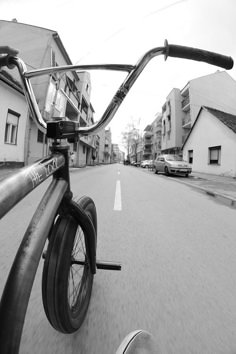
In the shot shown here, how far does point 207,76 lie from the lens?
30.1m

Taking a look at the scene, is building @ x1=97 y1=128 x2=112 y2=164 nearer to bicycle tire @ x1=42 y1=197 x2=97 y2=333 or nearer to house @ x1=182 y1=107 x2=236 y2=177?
house @ x1=182 y1=107 x2=236 y2=177

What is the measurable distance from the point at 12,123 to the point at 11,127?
25 cm

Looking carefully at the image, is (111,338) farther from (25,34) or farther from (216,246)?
(25,34)

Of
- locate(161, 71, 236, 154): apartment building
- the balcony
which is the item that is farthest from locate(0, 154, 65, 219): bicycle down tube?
the balcony

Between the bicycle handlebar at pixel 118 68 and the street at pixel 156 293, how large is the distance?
3.93 feet

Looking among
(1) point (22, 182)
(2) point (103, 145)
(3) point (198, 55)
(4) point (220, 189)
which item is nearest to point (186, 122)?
(4) point (220, 189)

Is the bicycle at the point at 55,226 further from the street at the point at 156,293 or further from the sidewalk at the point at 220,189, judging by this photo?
the sidewalk at the point at 220,189

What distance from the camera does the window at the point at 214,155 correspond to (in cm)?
1667

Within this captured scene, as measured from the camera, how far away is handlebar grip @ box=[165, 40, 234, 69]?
117 centimetres

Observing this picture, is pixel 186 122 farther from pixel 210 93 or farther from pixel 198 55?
pixel 198 55

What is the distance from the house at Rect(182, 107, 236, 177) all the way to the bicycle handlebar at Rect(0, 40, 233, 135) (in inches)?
596

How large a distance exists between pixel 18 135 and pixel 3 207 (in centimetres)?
1372

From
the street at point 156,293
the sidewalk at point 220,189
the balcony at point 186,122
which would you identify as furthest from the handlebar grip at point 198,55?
the balcony at point 186,122

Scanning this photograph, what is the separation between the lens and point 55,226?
3.25 ft
